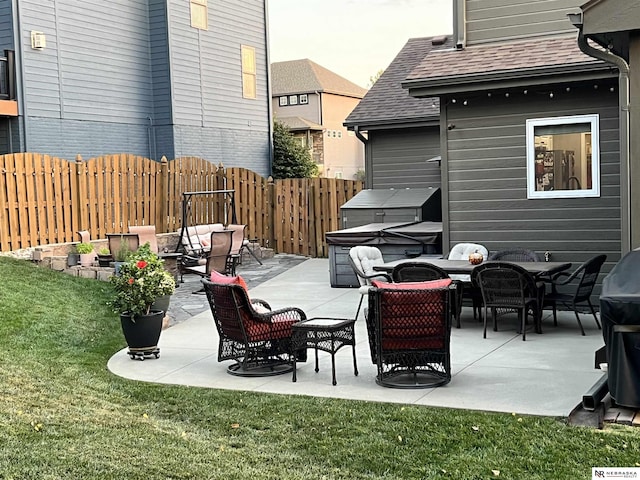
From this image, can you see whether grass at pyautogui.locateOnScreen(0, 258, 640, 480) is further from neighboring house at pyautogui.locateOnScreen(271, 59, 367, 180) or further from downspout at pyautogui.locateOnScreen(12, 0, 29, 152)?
neighboring house at pyautogui.locateOnScreen(271, 59, 367, 180)

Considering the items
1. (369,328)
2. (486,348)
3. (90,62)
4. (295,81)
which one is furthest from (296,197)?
(295,81)

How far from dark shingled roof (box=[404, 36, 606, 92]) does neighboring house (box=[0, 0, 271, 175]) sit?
9226 millimetres

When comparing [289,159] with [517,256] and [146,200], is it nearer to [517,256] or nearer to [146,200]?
[146,200]

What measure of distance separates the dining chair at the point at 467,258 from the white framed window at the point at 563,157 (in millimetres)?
956

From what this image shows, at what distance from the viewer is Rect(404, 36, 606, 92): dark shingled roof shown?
32.7 feet

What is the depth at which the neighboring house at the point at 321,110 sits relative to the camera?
4219 cm

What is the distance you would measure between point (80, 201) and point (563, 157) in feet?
28.3

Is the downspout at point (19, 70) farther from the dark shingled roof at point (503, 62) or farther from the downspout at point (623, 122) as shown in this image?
the downspout at point (623, 122)

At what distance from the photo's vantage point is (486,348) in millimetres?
8469

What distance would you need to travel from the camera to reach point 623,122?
9.03m

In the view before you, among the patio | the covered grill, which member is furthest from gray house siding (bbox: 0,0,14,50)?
the covered grill

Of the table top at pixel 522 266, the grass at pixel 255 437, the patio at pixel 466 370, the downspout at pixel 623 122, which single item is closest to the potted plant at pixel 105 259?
the patio at pixel 466 370

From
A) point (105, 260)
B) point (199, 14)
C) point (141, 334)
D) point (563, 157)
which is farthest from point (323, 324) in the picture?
point (199, 14)

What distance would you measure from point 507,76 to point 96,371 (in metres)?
6.10
